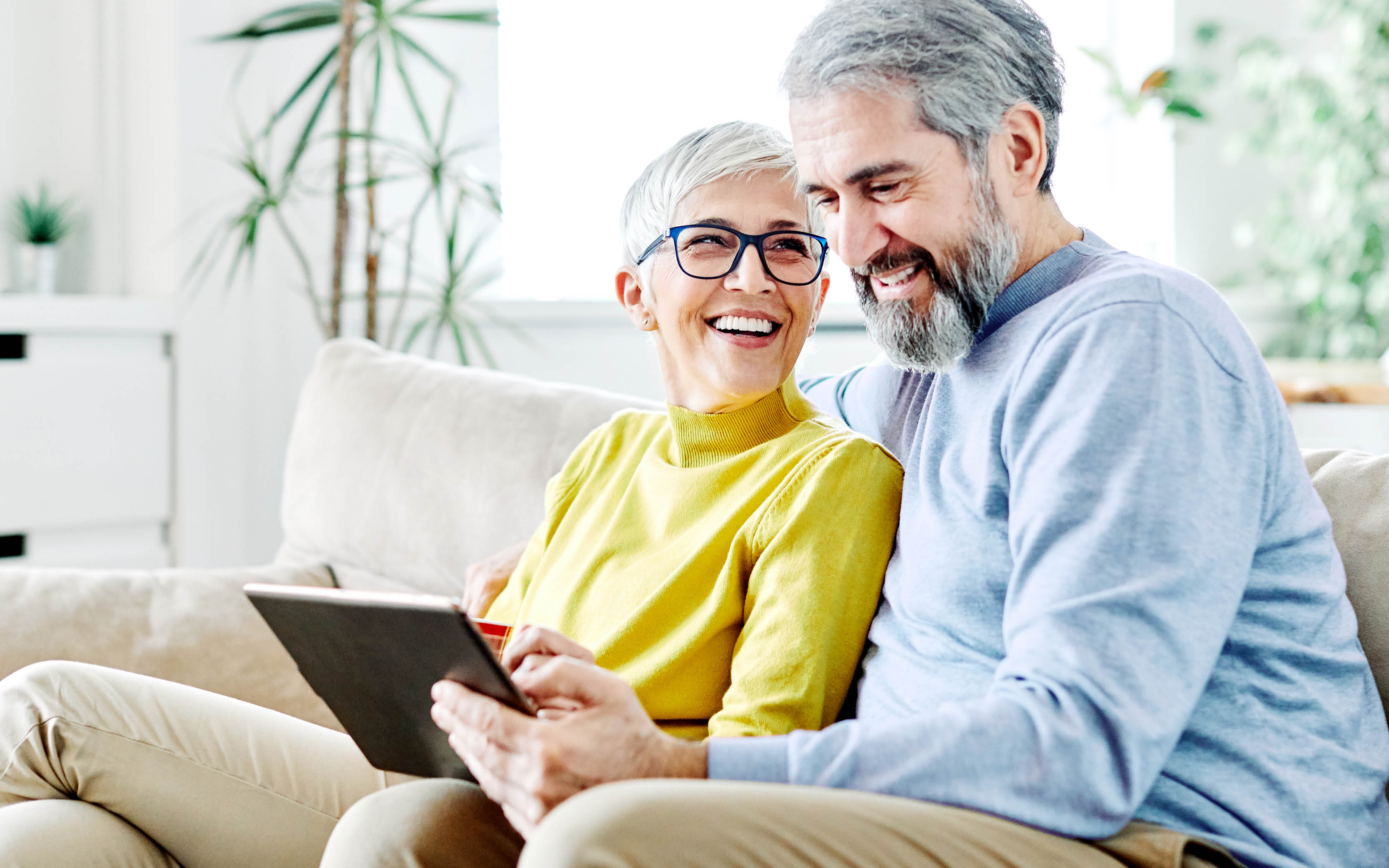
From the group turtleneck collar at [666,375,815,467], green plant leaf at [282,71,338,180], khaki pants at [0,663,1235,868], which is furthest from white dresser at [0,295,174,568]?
turtleneck collar at [666,375,815,467]

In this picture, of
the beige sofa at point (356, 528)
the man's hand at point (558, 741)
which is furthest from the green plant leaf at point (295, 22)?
the man's hand at point (558, 741)

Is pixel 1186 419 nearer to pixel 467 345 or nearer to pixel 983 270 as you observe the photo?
pixel 983 270

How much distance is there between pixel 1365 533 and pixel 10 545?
2.79 meters

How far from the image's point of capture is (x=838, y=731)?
0.91 metres

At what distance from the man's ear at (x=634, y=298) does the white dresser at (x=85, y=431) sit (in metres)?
1.89

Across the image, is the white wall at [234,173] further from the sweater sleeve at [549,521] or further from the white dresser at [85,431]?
the sweater sleeve at [549,521]

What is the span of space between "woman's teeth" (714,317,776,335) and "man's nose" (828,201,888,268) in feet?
0.51

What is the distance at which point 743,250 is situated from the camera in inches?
50.2

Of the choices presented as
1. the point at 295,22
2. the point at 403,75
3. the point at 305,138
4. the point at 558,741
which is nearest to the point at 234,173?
the point at 305,138

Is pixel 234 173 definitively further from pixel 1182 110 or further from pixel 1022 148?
pixel 1182 110

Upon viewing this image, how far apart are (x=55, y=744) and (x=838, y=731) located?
2.84 feet

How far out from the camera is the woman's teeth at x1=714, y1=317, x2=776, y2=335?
1.30 metres

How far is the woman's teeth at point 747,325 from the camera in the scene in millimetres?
1301

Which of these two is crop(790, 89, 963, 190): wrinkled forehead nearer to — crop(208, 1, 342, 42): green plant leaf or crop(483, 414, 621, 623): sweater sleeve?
crop(483, 414, 621, 623): sweater sleeve
